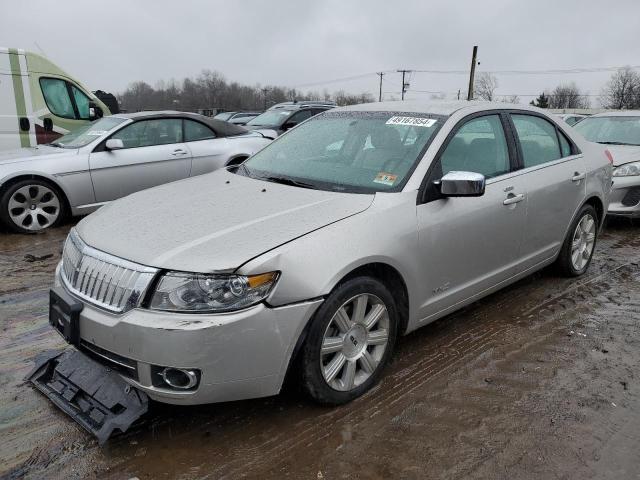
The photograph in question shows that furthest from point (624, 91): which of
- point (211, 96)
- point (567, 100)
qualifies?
point (211, 96)

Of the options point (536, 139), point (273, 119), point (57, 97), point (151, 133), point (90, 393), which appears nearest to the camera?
point (90, 393)

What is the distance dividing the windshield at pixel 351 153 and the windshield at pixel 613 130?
5.75 metres

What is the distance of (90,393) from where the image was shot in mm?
2705

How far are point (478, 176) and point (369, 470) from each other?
1733 mm

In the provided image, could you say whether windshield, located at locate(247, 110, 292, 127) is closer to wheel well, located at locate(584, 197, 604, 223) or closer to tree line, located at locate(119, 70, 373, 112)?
wheel well, located at locate(584, 197, 604, 223)

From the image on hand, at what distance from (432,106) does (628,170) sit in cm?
463

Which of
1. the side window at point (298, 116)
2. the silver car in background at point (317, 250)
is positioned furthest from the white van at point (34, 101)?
the silver car in background at point (317, 250)

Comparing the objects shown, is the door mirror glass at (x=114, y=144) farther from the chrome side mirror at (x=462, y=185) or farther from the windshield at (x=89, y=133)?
the chrome side mirror at (x=462, y=185)

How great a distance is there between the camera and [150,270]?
7.85 feet

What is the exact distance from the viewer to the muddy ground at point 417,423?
2441mm

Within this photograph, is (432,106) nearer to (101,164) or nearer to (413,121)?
(413,121)

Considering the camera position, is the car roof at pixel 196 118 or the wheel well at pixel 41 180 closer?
the wheel well at pixel 41 180

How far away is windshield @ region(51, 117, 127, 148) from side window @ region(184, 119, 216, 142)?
2.80 feet

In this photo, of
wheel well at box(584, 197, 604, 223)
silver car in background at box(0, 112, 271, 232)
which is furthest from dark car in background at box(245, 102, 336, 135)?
wheel well at box(584, 197, 604, 223)
